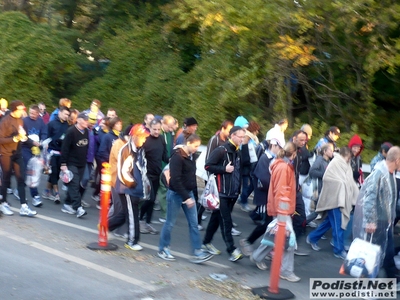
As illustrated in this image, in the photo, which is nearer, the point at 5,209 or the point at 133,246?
the point at 133,246

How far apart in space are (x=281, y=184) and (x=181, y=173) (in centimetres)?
136

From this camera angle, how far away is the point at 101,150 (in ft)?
35.3

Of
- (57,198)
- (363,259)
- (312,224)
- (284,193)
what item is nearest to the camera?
(363,259)

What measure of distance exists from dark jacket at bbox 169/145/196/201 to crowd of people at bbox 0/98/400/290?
0.01 m

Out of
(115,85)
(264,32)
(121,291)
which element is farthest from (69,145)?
(115,85)

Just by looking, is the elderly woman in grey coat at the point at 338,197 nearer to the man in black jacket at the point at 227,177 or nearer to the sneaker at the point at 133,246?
the man in black jacket at the point at 227,177

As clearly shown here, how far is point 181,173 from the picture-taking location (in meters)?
7.71

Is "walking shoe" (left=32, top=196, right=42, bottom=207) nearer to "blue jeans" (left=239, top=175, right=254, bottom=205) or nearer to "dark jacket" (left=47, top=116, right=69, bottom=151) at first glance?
"dark jacket" (left=47, top=116, right=69, bottom=151)

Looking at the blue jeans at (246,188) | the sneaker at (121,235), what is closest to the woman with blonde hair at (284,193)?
the sneaker at (121,235)

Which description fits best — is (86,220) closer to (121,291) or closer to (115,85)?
(121,291)

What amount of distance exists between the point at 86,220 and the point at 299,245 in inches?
140

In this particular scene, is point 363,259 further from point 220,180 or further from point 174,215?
point 174,215

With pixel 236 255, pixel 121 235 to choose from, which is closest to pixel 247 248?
pixel 236 255

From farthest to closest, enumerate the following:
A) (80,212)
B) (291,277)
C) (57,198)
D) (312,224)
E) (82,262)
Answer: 1. (57,198)
2. (312,224)
3. (80,212)
4. (82,262)
5. (291,277)
